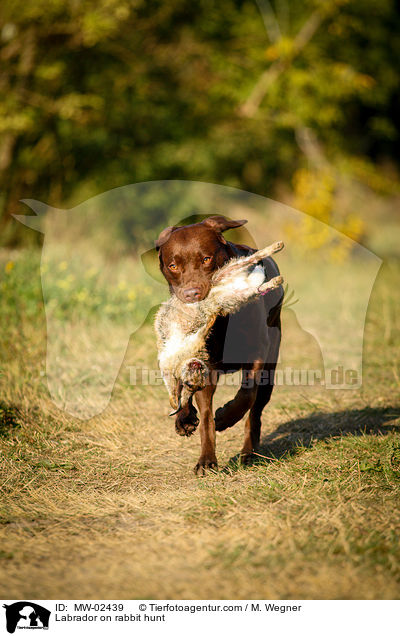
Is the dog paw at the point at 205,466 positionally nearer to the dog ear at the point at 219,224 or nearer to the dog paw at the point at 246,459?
the dog paw at the point at 246,459

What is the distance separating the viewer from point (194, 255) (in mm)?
3432

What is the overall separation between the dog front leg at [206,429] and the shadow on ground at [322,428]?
11.2 inches

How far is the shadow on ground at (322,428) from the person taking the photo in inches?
159

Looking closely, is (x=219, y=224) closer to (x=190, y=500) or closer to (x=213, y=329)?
(x=213, y=329)

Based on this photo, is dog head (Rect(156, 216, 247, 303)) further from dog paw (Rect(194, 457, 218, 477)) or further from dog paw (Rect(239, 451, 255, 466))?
dog paw (Rect(239, 451, 255, 466))

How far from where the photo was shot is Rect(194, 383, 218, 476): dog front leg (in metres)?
3.46

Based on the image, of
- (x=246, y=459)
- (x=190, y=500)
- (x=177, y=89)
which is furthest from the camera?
(x=177, y=89)

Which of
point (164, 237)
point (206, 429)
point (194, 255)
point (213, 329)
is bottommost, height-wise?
point (206, 429)

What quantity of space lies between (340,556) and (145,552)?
79cm

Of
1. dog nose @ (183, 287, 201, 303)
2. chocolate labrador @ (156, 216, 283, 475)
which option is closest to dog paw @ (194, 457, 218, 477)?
chocolate labrador @ (156, 216, 283, 475)

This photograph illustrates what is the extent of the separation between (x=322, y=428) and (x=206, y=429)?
1.28 m
